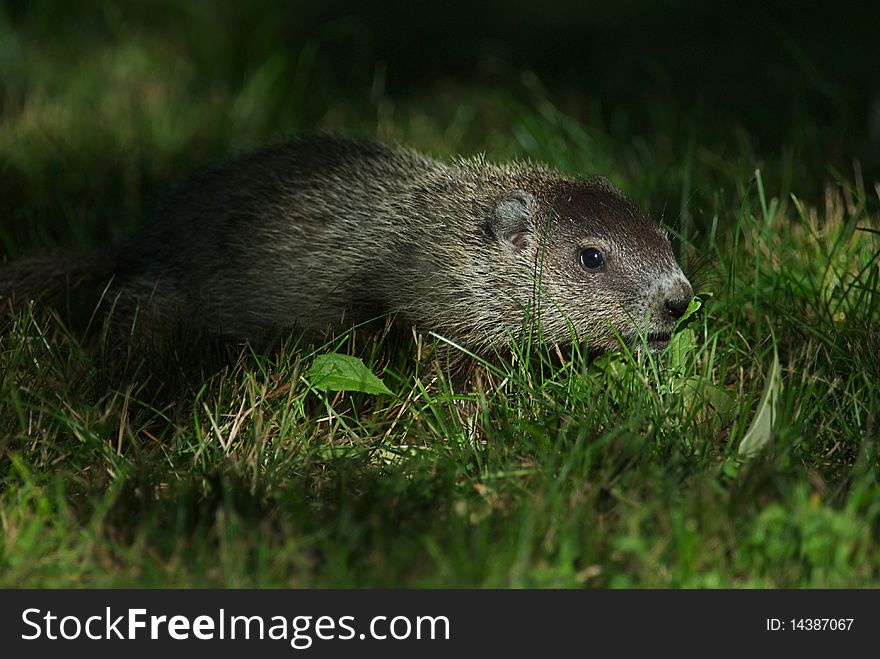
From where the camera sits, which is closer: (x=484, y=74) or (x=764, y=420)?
(x=764, y=420)

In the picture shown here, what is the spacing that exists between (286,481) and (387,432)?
501 millimetres

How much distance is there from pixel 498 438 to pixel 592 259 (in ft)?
3.72

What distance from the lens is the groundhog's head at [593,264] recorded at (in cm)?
425

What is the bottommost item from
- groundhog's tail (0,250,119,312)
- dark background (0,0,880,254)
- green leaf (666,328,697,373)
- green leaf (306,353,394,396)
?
groundhog's tail (0,250,119,312)

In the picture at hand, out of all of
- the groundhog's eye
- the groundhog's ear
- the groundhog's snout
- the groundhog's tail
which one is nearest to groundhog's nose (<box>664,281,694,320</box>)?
the groundhog's snout

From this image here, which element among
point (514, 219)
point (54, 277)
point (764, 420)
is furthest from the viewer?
point (54, 277)

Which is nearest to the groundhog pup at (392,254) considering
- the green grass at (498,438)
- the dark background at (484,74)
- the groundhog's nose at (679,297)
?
the groundhog's nose at (679,297)

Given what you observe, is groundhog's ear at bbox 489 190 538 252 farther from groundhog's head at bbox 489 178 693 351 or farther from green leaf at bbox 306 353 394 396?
green leaf at bbox 306 353 394 396

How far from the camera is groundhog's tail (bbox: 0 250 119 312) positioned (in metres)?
4.70

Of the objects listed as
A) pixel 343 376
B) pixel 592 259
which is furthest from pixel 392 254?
pixel 343 376

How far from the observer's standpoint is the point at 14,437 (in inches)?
135

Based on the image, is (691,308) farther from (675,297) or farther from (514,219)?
(514,219)

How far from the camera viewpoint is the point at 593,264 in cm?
441
